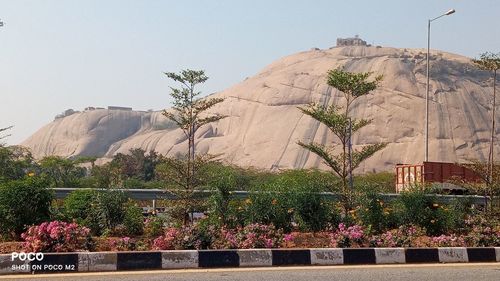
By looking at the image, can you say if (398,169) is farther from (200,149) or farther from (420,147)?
(200,149)

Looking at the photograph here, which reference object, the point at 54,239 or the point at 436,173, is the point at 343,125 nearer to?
Result: the point at 54,239

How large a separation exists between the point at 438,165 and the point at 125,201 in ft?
74.8

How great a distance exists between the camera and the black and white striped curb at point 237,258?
848 centimetres

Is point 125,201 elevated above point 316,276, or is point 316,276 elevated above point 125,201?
point 125,201

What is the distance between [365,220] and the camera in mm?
12406

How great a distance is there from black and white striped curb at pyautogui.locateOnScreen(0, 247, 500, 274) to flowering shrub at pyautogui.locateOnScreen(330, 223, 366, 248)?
0.63 m

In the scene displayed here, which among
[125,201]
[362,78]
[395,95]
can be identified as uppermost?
[395,95]

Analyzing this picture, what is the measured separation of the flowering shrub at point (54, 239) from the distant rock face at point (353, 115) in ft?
273

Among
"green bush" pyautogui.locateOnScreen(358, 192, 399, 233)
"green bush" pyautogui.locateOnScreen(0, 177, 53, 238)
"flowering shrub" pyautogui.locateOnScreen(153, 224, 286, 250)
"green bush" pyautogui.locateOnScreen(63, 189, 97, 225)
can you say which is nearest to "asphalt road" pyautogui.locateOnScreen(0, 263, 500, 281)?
"flowering shrub" pyautogui.locateOnScreen(153, 224, 286, 250)

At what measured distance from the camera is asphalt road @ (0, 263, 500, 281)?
313 inches

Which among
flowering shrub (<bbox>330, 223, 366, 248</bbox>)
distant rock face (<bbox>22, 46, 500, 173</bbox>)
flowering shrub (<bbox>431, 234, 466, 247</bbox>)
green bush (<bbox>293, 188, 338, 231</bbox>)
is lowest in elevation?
flowering shrub (<bbox>431, 234, 466, 247</bbox>)

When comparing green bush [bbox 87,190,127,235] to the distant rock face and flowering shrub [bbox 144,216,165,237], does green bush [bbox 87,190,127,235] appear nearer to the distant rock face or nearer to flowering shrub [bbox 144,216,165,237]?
flowering shrub [bbox 144,216,165,237]

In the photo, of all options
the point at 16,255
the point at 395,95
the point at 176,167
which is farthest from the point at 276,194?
the point at 395,95

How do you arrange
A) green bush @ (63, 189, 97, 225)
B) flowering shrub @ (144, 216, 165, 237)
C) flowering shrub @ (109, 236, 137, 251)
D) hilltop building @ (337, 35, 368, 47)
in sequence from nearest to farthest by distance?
1. flowering shrub @ (109, 236, 137, 251)
2. flowering shrub @ (144, 216, 165, 237)
3. green bush @ (63, 189, 97, 225)
4. hilltop building @ (337, 35, 368, 47)
